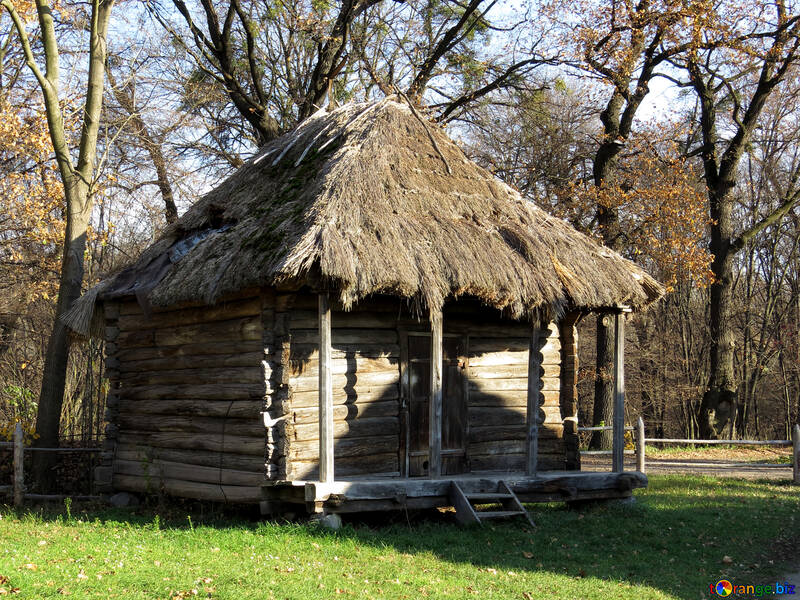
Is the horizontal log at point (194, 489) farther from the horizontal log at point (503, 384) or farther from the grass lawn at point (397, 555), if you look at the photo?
the horizontal log at point (503, 384)

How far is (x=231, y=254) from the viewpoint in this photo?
10852 mm

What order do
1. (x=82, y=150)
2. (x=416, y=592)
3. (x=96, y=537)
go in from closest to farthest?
(x=416, y=592) < (x=96, y=537) < (x=82, y=150)

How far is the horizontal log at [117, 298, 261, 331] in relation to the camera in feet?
36.2

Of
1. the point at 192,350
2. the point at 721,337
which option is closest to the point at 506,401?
the point at 192,350

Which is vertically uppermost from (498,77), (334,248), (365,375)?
(498,77)

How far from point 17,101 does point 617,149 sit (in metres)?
14.7

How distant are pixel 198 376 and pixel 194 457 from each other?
1.19 m

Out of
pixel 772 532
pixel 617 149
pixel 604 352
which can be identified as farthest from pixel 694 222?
pixel 772 532

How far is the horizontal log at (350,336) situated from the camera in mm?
10633

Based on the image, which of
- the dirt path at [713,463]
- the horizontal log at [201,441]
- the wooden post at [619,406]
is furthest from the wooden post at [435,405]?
the dirt path at [713,463]

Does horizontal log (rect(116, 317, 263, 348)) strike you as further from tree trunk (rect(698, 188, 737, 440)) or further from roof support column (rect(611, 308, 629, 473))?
tree trunk (rect(698, 188, 737, 440))

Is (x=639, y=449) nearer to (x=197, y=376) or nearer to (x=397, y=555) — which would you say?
(x=397, y=555)

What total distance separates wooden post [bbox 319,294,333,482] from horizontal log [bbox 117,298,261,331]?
1.30 meters

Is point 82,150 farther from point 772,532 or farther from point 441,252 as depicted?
point 772,532
